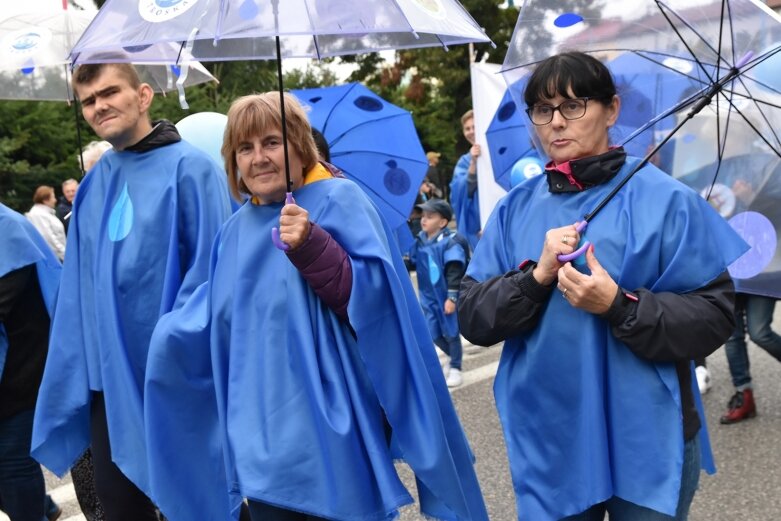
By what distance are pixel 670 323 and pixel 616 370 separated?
0.19 meters

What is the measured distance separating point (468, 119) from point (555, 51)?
606 cm

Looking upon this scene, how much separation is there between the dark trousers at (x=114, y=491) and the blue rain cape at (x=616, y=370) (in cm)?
156

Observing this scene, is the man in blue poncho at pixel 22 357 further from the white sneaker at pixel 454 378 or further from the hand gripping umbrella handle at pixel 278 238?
the white sneaker at pixel 454 378

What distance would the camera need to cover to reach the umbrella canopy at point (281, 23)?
98.3 inches

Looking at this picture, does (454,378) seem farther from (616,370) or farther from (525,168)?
(616,370)

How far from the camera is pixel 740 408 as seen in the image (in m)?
5.43

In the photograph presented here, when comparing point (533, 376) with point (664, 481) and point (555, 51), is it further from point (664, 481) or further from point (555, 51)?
point (555, 51)

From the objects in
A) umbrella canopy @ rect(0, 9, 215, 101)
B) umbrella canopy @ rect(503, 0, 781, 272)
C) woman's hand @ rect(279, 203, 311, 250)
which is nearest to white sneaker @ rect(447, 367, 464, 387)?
umbrella canopy @ rect(0, 9, 215, 101)

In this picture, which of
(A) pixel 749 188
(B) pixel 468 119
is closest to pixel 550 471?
(A) pixel 749 188

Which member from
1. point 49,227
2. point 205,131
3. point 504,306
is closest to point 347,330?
point 504,306

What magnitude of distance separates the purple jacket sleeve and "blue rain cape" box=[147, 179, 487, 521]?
0.12 ft

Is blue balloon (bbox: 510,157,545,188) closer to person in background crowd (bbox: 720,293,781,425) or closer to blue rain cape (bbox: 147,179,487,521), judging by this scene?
person in background crowd (bbox: 720,293,781,425)

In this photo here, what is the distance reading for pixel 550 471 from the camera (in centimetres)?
240

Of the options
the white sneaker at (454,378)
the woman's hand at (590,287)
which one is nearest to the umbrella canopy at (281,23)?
the woman's hand at (590,287)
